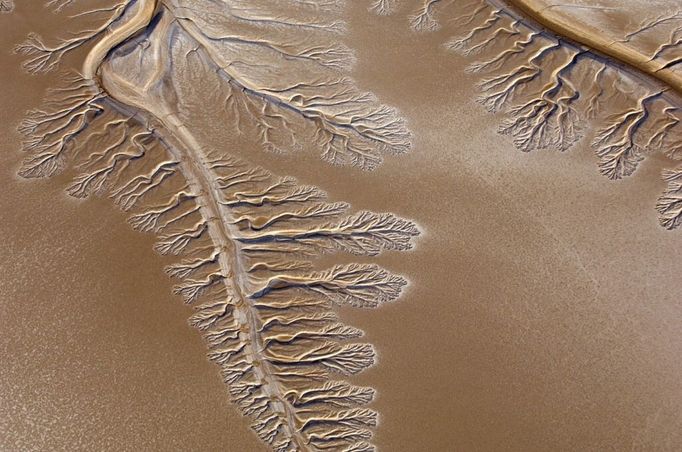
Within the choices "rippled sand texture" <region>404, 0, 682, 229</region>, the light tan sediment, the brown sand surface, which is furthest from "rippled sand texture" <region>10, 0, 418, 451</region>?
the light tan sediment

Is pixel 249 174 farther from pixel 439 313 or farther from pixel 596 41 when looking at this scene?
pixel 596 41

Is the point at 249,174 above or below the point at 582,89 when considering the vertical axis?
below

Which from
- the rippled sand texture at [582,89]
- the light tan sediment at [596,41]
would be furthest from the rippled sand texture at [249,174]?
the light tan sediment at [596,41]

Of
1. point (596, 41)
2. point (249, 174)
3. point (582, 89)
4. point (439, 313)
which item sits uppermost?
point (596, 41)

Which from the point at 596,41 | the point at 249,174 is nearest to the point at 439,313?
the point at 249,174

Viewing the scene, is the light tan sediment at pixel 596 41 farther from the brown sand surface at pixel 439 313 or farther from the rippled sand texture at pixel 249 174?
the rippled sand texture at pixel 249 174
